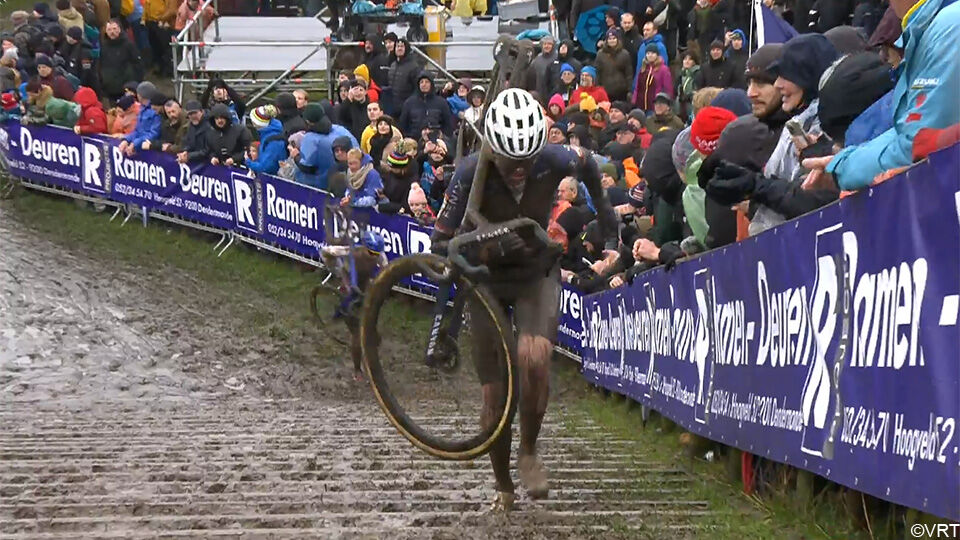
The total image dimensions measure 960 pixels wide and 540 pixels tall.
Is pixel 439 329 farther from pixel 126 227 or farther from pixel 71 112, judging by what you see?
pixel 71 112

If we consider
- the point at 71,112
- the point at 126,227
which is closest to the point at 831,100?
the point at 126,227

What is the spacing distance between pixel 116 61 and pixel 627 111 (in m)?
12.2

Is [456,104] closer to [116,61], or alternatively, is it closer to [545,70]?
[545,70]

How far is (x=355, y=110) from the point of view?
68.2 ft

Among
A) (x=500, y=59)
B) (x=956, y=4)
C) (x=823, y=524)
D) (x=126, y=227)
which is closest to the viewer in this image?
(x=956, y=4)

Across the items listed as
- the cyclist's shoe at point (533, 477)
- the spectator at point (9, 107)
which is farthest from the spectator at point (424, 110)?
the cyclist's shoe at point (533, 477)

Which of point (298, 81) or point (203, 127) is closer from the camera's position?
point (203, 127)

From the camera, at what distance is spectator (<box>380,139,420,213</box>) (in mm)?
17672

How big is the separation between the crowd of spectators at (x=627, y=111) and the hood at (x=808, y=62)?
A: 11 millimetres

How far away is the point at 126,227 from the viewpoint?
22.3 meters

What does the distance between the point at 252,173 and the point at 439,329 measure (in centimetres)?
1229

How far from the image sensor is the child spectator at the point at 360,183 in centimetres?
1745

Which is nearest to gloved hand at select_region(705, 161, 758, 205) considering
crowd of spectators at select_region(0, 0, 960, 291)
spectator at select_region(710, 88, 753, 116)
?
crowd of spectators at select_region(0, 0, 960, 291)

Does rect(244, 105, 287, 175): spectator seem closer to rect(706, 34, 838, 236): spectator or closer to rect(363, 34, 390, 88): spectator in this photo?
rect(363, 34, 390, 88): spectator
